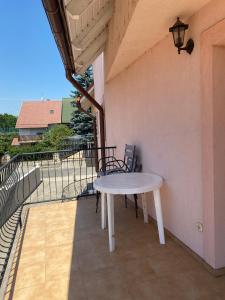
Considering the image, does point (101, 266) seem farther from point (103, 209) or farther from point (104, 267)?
point (103, 209)

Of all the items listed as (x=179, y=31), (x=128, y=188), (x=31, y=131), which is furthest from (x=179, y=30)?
(x=31, y=131)

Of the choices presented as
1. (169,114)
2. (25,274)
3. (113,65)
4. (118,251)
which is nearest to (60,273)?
(25,274)

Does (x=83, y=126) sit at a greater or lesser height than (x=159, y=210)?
greater

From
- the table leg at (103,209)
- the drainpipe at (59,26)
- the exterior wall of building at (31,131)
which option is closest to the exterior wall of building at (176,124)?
the table leg at (103,209)

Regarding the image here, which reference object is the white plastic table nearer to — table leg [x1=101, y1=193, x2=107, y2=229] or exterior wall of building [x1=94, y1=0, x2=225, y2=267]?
table leg [x1=101, y1=193, x2=107, y2=229]

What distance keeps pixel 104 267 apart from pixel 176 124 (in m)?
1.53

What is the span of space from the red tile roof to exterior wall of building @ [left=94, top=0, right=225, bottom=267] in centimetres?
2761

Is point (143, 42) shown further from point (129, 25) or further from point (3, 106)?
point (3, 106)

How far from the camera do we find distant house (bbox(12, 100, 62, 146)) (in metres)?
30.5

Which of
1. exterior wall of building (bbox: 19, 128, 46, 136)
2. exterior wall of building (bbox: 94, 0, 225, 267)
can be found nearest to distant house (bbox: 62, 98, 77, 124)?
exterior wall of building (bbox: 19, 128, 46, 136)

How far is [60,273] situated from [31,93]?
2084 inches

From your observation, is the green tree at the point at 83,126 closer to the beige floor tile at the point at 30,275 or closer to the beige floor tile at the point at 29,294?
the beige floor tile at the point at 30,275

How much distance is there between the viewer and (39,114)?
103ft

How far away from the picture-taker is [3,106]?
2933 inches
